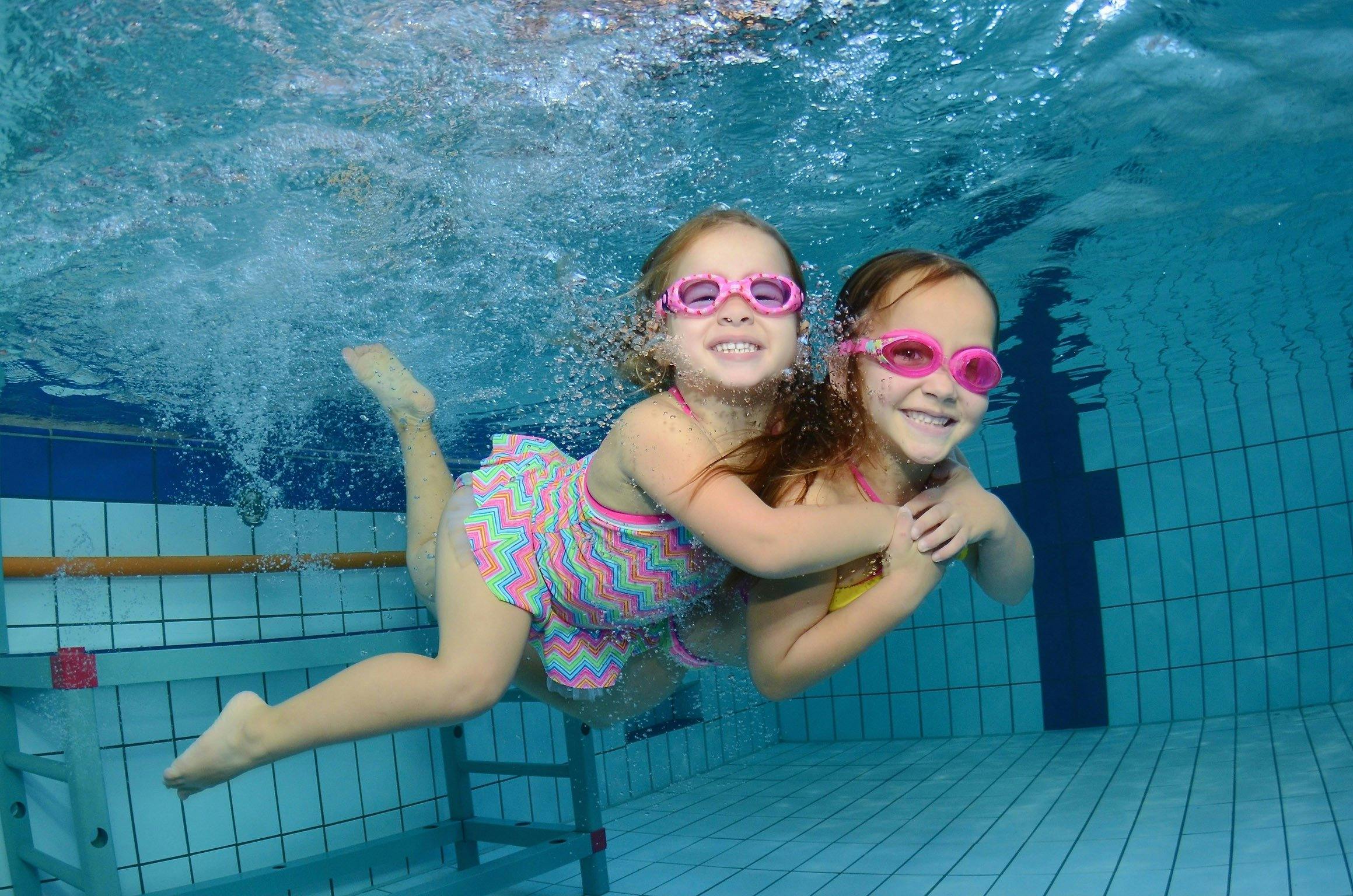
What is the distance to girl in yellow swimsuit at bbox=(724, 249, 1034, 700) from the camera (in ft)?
8.04

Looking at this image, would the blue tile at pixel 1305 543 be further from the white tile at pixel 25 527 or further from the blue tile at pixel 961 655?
the white tile at pixel 25 527

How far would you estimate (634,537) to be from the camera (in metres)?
2.78

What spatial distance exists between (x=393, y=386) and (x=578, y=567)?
2187 millimetres

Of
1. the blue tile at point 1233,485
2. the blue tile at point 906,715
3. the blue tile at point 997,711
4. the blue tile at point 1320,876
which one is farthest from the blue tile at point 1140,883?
the blue tile at point 1233,485

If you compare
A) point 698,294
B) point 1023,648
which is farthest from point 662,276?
point 1023,648

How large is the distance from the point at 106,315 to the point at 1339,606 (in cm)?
1200

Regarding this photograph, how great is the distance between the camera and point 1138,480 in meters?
11.1

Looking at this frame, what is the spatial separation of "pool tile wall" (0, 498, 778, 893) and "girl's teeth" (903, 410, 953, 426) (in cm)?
498

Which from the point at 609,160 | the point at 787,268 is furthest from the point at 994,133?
the point at 787,268

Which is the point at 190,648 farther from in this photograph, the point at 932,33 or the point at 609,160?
the point at 932,33

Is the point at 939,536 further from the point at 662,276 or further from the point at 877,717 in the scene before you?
the point at 877,717

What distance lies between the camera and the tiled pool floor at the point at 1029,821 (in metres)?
5.04

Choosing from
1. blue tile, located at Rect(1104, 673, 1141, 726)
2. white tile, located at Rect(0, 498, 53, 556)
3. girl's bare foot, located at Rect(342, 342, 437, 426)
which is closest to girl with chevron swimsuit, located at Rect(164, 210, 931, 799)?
girl's bare foot, located at Rect(342, 342, 437, 426)

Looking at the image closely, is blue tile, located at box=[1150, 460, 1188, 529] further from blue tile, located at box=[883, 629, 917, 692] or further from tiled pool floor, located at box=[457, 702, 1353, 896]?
blue tile, located at box=[883, 629, 917, 692]
